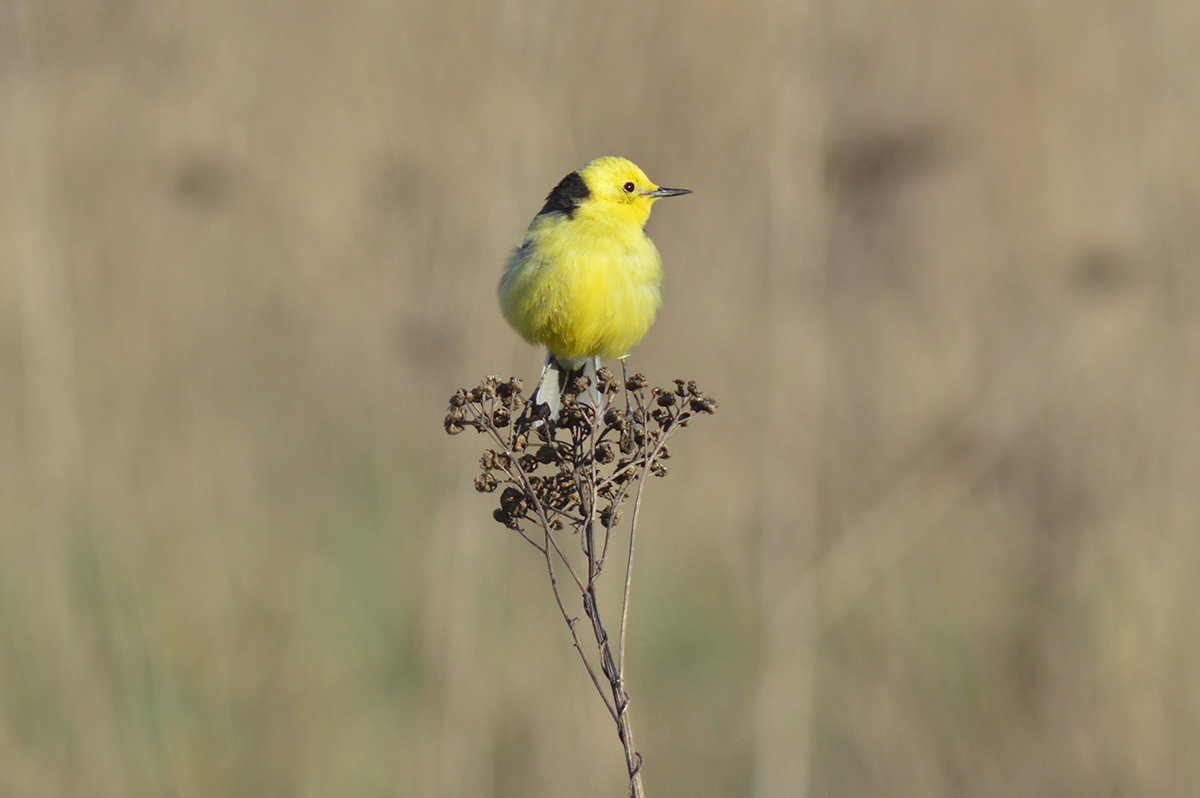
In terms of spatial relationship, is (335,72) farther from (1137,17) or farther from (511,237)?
(1137,17)

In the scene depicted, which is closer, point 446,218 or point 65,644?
point 65,644

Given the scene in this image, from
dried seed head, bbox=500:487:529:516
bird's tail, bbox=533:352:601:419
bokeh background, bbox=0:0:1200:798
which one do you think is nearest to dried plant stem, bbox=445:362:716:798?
dried seed head, bbox=500:487:529:516

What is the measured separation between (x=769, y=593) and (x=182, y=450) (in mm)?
2043

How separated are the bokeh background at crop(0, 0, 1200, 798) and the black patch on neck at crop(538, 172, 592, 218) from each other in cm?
43

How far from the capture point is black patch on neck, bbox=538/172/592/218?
318 centimetres

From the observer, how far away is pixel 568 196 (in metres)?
3.23

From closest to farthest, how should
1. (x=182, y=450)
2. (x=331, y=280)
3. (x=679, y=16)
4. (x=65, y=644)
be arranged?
(x=65, y=644) < (x=182, y=450) < (x=331, y=280) < (x=679, y=16)

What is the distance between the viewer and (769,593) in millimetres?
3605

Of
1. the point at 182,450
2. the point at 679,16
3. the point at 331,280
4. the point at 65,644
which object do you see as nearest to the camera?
the point at 65,644

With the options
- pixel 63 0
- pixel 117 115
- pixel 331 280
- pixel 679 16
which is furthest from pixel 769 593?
pixel 63 0

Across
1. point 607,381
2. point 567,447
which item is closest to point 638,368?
point 607,381

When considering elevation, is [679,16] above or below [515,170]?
above

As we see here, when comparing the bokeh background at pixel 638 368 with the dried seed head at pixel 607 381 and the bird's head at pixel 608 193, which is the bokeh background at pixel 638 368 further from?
the dried seed head at pixel 607 381

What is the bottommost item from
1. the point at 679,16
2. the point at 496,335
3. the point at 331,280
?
the point at 496,335
